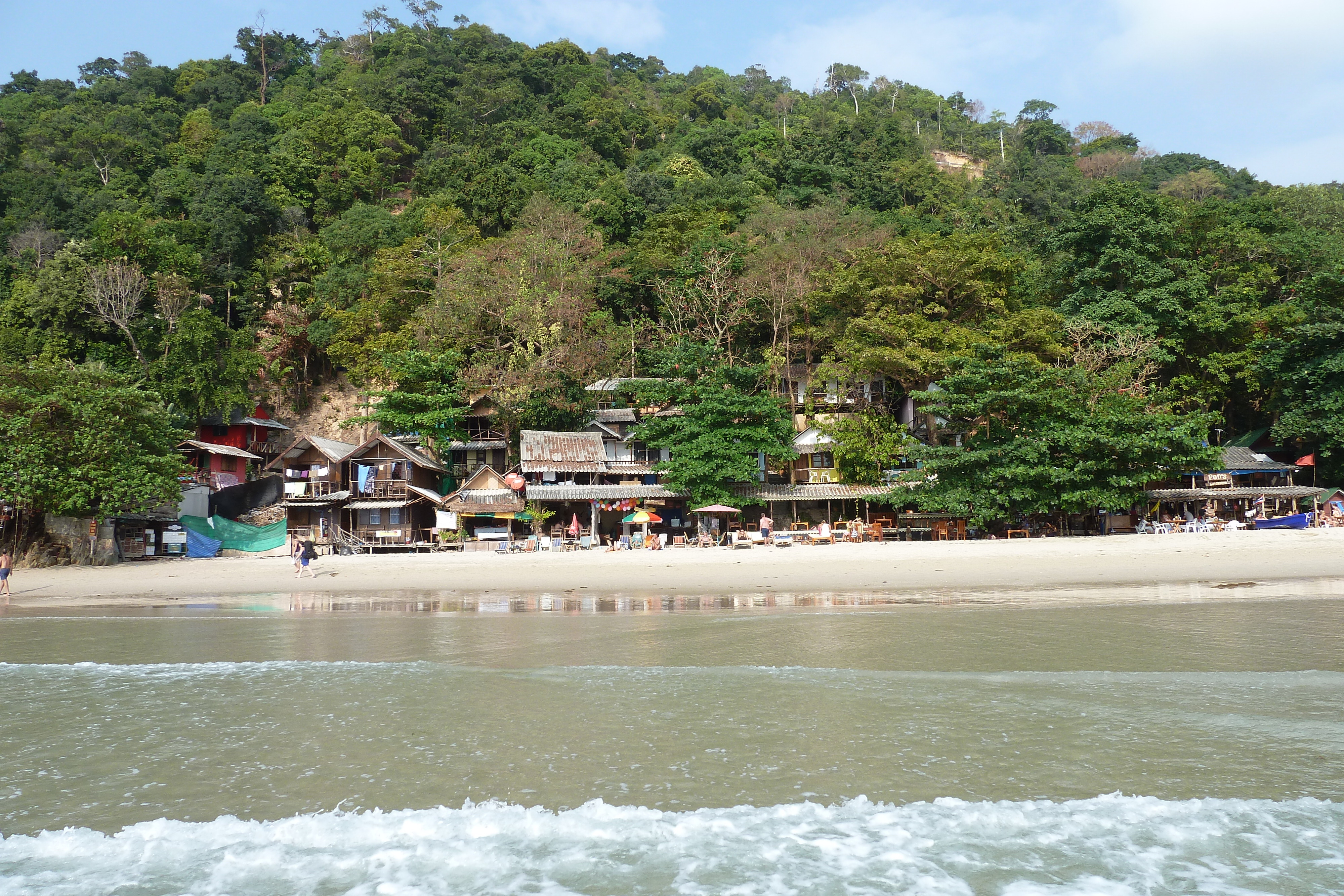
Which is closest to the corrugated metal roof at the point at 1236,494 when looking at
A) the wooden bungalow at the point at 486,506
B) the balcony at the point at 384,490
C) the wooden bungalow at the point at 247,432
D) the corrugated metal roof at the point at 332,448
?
the wooden bungalow at the point at 486,506

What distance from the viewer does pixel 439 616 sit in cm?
1520

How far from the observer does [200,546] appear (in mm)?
26625

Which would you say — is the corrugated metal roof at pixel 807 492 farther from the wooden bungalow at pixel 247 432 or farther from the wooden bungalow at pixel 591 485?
the wooden bungalow at pixel 247 432

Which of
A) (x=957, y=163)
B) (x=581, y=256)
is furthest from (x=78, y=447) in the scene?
(x=957, y=163)

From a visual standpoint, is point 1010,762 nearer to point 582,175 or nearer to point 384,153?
point 582,175

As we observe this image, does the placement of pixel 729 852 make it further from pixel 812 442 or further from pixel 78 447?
pixel 812 442

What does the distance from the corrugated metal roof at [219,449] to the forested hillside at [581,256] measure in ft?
4.85

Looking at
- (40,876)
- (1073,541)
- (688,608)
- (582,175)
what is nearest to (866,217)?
(582,175)

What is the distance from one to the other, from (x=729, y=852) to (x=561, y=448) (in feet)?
83.8

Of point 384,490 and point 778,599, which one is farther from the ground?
point 384,490

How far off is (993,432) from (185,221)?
43.3 m

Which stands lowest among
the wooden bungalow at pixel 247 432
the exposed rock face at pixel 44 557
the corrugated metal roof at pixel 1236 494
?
the exposed rock face at pixel 44 557

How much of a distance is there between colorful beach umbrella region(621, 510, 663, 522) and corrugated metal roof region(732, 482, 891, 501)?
10.9ft

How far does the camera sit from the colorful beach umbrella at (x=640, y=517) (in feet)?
89.5
